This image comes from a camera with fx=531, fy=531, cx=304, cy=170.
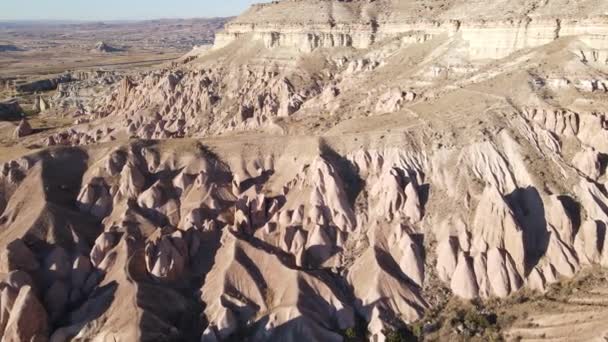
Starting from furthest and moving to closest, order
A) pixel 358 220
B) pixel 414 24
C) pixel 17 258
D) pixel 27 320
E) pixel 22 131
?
pixel 22 131 → pixel 414 24 → pixel 358 220 → pixel 17 258 → pixel 27 320

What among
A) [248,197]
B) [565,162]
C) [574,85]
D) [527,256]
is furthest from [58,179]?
[574,85]

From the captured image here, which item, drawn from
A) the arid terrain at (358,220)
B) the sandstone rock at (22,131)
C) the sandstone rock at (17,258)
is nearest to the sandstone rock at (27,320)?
the arid terrain at (358,220)

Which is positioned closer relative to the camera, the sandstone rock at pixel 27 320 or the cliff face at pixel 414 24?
the sandstone rock at pixel 27 320

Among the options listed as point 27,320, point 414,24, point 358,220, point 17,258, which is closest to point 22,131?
point 17,258

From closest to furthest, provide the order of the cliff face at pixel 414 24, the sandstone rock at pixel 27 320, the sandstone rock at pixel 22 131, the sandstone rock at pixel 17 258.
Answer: the sandstone rock at pixel 27 320, the sandstone rock at pixel 17 258, the cliff face at pixel 414 24, the sandstone rock at pixel 22 131

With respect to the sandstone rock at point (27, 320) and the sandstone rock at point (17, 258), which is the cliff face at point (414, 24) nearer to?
the sandstone rock at point (17, 258)

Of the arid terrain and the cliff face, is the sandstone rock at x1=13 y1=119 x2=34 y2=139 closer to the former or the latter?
the arid terrain

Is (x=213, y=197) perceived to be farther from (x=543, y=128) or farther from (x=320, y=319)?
(x=543, y=128)

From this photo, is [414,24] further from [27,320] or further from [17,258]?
[27,320]

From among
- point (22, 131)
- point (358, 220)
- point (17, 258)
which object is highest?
point (358, 220)
